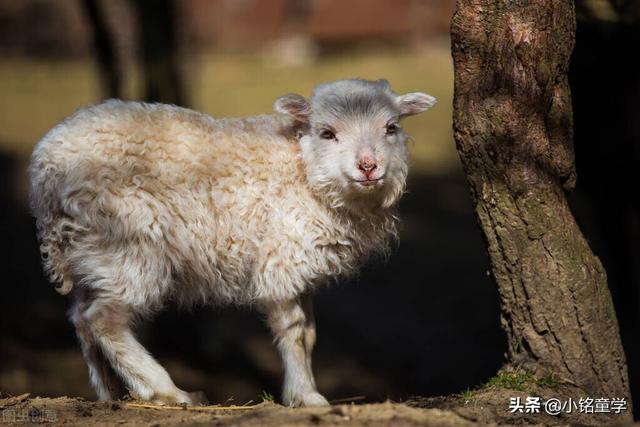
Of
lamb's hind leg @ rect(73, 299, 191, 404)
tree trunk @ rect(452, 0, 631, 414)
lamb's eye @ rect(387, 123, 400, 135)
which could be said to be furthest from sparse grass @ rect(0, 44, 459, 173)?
tree trunk @ rect(452, 0, 631, 414)

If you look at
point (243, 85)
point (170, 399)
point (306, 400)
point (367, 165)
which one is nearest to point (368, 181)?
point (367, 165)

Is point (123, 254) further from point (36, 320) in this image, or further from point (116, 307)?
point (36, 320)

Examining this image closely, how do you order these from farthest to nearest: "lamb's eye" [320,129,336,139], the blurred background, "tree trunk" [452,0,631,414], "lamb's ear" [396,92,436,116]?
the blurred background
"lamb's ear" [396,92,436,116]
"lamb's eye" [320,129,336,139]
"tree trunk" [452,0,631,414]

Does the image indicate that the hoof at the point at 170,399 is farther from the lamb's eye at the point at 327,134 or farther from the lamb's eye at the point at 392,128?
the lamb's eye at the point at 392,128

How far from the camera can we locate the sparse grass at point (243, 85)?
1700 cm

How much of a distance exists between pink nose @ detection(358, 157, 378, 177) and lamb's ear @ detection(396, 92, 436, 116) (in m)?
0.62

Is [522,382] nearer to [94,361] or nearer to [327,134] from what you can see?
[327,134]

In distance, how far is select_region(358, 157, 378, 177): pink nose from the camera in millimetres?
5504

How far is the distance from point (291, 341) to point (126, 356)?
1033mm

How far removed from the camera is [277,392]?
1028 centimetres

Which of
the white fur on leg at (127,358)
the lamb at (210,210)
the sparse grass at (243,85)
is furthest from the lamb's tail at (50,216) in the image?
the sparse grass at (243,85)

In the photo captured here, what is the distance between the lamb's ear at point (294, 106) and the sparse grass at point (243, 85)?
10.2 m

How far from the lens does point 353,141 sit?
570cm

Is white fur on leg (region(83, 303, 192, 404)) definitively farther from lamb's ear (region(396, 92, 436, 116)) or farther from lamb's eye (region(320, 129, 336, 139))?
lamb's ear (region(396, 92, 436, 116))
